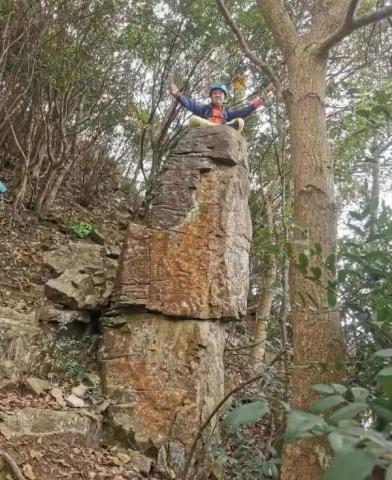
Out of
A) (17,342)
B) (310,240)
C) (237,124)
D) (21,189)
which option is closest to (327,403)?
(310,240)

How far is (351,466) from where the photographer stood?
0.63 metres

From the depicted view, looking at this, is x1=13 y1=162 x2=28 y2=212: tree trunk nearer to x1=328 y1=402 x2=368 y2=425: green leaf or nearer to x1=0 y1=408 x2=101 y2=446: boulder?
x1=0 y1=408 x2=101 y2=446: boulder

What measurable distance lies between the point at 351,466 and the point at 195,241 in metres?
4.54

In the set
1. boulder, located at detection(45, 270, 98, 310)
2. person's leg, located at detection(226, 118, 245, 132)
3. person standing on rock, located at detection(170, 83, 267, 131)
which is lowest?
boulder, located at detection(45, 270, 98, 310)

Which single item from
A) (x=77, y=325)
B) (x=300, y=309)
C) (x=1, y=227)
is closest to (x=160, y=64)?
(x=1, y=227)

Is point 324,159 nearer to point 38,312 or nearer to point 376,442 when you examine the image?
point 376,442

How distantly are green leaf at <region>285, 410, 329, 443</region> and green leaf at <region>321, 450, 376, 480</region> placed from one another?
0.50 feet

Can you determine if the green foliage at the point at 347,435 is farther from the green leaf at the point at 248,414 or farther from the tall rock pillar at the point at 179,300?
the tall rock pillar at the point at 179,300

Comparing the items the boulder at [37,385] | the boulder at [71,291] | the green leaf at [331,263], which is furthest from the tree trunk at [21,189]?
the green leaf at [331,263]

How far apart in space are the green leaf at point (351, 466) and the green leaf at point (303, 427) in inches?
6.0

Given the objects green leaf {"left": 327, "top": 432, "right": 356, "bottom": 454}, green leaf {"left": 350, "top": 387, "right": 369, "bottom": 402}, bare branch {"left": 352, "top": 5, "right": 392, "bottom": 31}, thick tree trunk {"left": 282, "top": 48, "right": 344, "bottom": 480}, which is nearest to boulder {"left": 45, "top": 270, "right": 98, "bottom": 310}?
thick tree trunk {"left": 282, "top": 48, "right": 344, "bottom": 480}

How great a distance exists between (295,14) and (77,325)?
221 inches

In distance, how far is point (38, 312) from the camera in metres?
4.89

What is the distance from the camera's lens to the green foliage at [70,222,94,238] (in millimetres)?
7203
